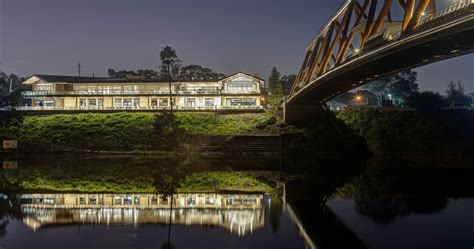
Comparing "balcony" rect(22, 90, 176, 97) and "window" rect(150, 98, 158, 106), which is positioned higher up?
"balcony" rect(22, 90, 176, 97)

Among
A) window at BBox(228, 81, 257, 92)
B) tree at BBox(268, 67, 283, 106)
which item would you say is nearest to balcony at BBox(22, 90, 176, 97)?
window at BBox(228, 81, 257, 92)

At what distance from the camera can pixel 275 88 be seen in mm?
64625

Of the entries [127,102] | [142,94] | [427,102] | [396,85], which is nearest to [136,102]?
[127,102]

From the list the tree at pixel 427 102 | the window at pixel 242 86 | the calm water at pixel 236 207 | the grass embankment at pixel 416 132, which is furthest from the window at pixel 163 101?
the tree at pixel 427 102

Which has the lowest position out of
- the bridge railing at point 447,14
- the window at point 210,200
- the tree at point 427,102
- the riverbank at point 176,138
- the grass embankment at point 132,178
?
the window at point 210,200

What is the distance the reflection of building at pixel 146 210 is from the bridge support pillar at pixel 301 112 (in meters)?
29.6

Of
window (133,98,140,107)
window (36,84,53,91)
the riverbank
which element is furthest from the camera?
window (36,84,53,91)

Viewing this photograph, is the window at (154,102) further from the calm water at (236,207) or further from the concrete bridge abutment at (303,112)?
the calm water at (236,207)

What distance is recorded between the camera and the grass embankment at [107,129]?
1715 inches

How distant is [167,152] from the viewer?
41.3 m

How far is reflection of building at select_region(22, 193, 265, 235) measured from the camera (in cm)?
1436

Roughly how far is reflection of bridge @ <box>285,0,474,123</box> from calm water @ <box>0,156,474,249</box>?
7.65m

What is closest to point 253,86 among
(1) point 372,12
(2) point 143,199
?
(1) point 372,12

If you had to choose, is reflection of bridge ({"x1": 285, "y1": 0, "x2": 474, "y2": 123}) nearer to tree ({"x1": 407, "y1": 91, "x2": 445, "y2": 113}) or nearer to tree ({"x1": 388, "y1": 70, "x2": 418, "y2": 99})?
tree ({"x1": 407, "y1": 91, "x2": 445, "y2": 113})
